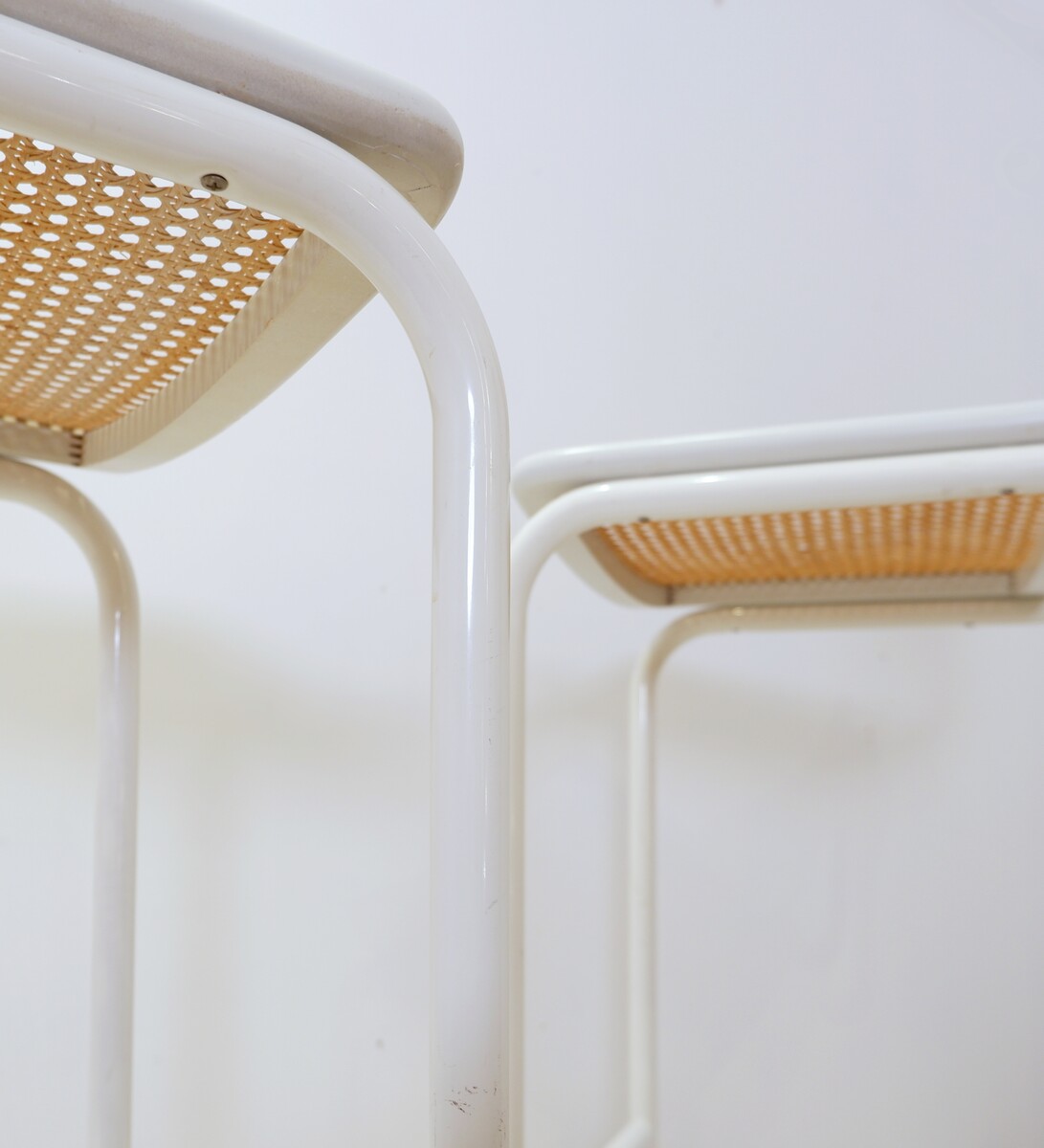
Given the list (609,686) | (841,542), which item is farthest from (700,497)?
(609,686)

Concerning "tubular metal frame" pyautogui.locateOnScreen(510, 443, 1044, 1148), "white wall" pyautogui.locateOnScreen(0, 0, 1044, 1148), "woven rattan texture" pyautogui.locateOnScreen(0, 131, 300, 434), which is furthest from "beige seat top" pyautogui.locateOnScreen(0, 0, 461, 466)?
"white wall" pyautogui.locateOnScreen(0, 0, 1044, 1148)

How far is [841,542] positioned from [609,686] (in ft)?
1.19

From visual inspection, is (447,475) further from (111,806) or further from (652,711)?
(652,711)

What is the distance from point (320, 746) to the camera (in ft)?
2.68

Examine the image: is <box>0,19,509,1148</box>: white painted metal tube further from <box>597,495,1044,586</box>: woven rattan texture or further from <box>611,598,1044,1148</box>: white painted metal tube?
<box>611,598,1044,1148</box>: white painted metal tube

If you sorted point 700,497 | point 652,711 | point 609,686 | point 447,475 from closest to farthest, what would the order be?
1. point 447,475
2. point 700,497
3. point 652,711
4. point 609,686

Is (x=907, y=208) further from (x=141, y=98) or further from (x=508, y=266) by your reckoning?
(x=141, y=98)

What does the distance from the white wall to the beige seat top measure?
14.7 inches

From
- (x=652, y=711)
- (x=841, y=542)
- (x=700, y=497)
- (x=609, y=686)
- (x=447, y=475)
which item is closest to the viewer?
(x=447, y=475)

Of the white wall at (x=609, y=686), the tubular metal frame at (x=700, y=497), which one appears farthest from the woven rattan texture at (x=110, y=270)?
the white wall at (x=609, y=686)

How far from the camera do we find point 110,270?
31cm

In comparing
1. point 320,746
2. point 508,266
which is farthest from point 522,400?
point 320,746

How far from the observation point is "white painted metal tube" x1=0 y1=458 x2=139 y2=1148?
19.1 inches

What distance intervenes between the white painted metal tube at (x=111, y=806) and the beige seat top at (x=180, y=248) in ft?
0.20
